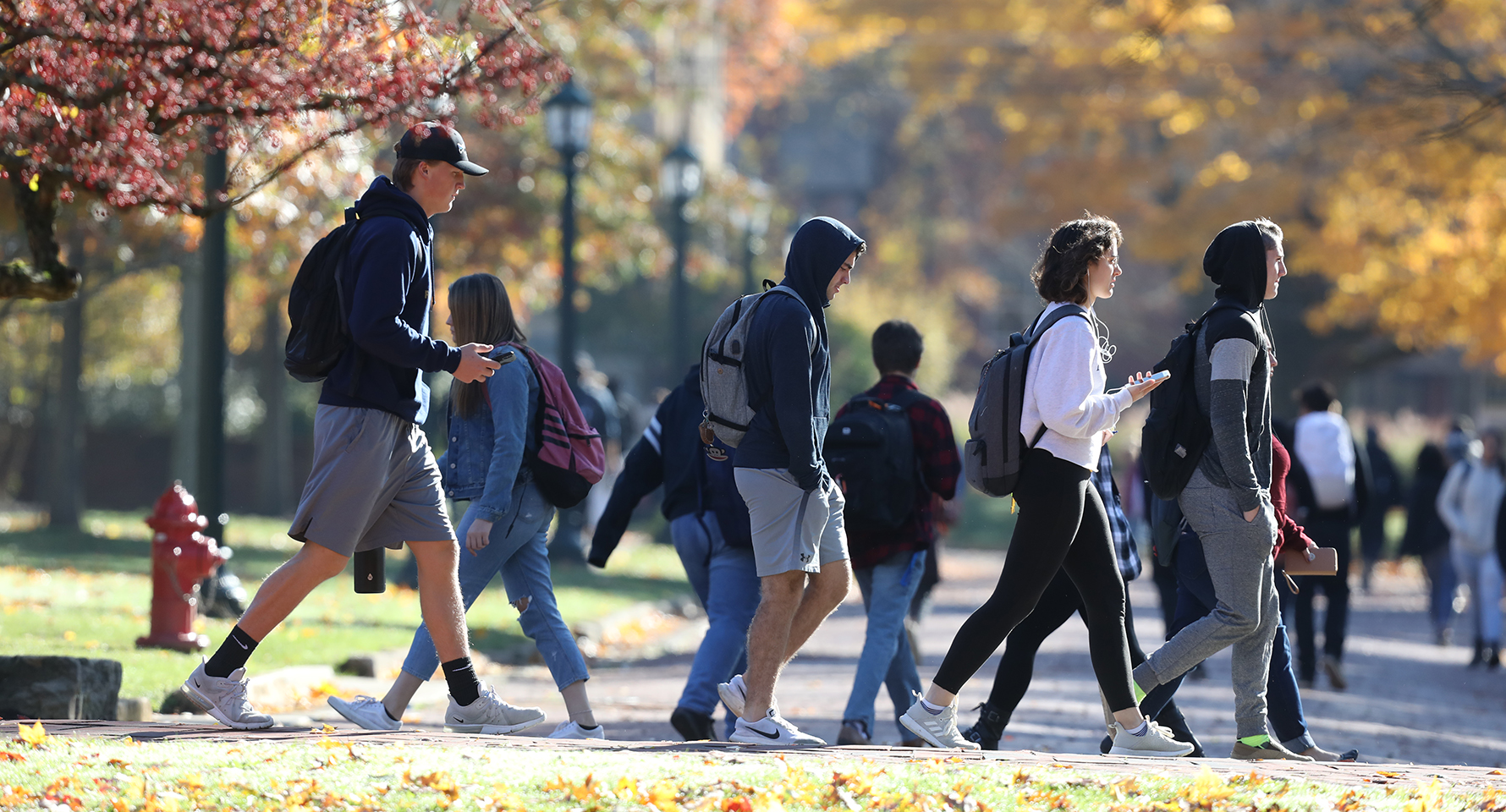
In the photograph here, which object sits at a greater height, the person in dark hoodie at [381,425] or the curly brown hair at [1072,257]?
the curly brown hair at [1072,257]

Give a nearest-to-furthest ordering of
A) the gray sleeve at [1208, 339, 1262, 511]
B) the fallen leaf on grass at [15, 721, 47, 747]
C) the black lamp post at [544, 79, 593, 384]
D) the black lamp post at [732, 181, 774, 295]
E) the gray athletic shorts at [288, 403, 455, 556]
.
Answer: the fallen leaf on grass at [15, 721, 47, 747] < the gray athletic shorts at [288, 403, 455, 556] < the gray sleeve at [1208, 339, 1262, 511] < the black lamp post at [544, 79, 593, 384] < the black lamp post at [732, 181, 774, 295]

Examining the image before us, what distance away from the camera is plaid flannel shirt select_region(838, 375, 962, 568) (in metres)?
7.43

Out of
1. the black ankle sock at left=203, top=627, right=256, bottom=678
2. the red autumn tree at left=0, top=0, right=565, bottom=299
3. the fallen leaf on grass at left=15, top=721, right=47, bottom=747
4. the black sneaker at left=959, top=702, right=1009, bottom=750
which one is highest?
the red autumn tree at left=0, top=0, right=565, bottom=299

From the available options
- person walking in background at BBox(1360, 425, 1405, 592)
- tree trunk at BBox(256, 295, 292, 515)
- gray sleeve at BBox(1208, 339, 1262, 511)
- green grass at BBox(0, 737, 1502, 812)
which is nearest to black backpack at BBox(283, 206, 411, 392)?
green grass at BBox(0, 737, 1502, 812)

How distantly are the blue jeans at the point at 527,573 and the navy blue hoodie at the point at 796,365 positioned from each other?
3.76ft

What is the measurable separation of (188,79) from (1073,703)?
5899mm

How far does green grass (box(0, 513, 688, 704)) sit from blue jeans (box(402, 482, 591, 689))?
6.61 feet

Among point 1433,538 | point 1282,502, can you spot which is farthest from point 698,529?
point 1433,538

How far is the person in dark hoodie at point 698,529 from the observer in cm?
717

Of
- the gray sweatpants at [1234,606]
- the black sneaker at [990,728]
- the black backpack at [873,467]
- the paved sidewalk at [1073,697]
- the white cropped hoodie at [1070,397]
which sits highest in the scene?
the white cropped hoodie at [1070,397]

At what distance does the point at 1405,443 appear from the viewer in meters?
32.5

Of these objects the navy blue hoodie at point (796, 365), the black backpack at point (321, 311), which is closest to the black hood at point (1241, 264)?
the navy blue hoodie at point (796, 365)

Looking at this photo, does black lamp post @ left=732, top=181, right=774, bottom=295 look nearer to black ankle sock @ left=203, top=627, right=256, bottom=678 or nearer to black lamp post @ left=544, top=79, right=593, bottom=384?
black lamp post @ left=544, top=79, right=593, bottom=384

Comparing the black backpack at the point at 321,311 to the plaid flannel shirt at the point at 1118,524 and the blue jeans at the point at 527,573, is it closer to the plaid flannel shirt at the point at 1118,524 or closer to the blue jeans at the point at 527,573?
the blue jeans at the point at 527,573
